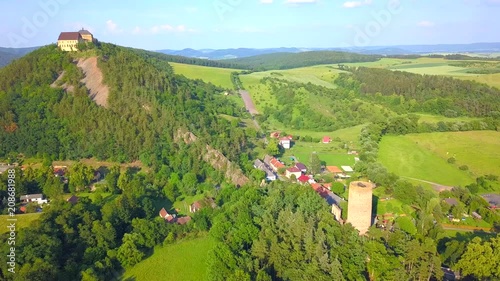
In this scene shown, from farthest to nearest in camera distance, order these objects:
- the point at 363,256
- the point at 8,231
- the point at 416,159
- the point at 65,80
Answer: the point at 65,80 < the point at 416,159 < the point at 8,231 < the point at 363,256

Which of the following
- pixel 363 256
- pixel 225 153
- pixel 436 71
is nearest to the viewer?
pixel 363 256

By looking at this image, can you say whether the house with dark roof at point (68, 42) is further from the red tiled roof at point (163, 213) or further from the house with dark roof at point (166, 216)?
the house with dark roof at point (166, 216)

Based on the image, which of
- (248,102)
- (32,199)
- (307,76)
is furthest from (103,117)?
(307,76)

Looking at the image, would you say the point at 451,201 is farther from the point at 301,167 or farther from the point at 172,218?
the point at 172,218

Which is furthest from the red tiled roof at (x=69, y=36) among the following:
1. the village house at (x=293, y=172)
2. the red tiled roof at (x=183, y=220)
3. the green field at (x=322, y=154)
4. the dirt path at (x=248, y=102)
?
the red tiled roof at (x=183, y=220)

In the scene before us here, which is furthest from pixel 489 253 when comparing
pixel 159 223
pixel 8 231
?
pixel 8 231

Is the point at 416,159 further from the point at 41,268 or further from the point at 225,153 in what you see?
the point at 41,268

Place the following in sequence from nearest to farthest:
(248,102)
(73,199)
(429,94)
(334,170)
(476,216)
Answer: (476,216) < (73,199) < (334,170) < (429,94) < (248,102)
